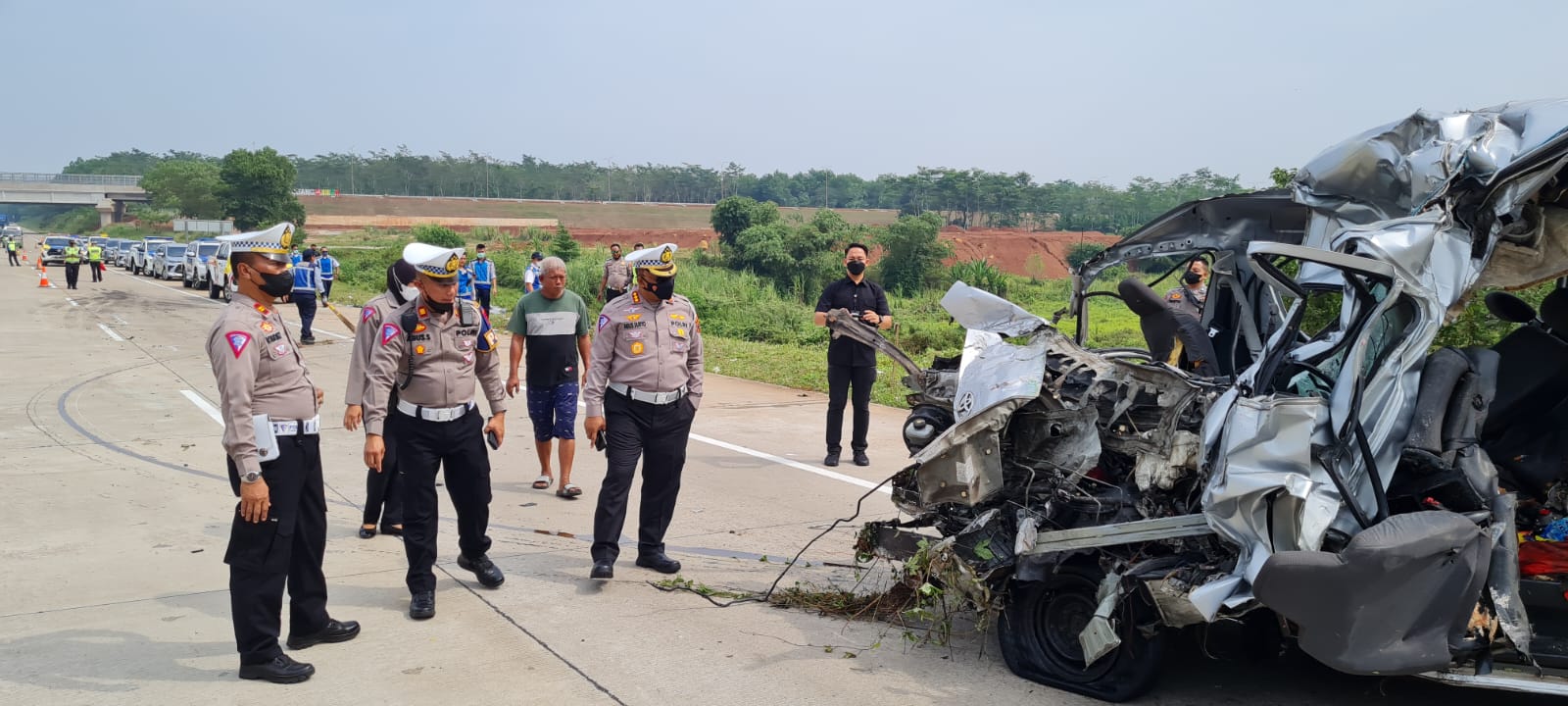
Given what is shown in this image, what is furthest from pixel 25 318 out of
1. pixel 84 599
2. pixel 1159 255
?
pixel 1159 255

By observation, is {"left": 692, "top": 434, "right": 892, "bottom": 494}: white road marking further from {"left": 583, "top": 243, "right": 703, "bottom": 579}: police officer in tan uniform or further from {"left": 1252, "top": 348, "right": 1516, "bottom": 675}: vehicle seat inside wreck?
{"left": 1252, "top": 348, "right": 1516, "bottom": 675}: vehicle seat inside wreck

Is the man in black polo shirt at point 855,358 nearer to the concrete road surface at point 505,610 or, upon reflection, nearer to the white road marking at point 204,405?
the concrete road surface at point 505,610

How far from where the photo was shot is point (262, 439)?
475 centimetres

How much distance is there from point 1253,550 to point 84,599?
5616 millimetres

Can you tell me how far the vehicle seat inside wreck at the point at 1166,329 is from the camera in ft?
19.9

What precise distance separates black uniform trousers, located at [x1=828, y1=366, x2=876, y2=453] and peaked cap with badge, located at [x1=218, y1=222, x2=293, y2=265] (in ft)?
17.5

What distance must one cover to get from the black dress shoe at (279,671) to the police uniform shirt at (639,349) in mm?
2124

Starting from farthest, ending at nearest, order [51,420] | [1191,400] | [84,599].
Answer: [51,420] → [84,599] → [1191,400]

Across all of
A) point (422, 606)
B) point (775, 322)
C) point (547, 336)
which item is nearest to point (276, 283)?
point (422, 606)

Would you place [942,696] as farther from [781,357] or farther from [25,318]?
[25,318]

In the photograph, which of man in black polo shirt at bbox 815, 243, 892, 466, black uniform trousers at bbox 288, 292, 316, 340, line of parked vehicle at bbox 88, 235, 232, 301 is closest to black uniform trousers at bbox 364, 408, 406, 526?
man in black polo shirt at bbox 815, 243, 892, 466

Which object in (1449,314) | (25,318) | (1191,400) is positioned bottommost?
(25,318)

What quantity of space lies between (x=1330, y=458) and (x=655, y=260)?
3.70 meters

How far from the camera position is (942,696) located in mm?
4707
